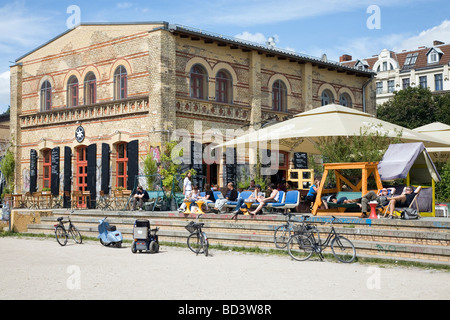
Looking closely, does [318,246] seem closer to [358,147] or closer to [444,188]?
[358,147]

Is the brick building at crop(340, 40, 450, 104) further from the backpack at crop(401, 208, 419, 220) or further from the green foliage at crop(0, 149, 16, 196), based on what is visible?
the backpack at crop(401, 208, 419, 220)

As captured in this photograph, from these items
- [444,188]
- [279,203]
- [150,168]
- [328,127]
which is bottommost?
[279,203]

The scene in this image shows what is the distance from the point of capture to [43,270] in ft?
34.8

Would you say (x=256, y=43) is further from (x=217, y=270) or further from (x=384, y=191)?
(x=217, y=270)

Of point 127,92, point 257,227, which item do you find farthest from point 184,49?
point 257,227

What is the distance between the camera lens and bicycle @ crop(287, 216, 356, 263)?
37.2ft

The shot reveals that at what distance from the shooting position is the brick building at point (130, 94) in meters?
22.5

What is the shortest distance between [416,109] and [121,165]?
3197cm

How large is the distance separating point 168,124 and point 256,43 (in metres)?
6.53

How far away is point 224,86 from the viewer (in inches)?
977

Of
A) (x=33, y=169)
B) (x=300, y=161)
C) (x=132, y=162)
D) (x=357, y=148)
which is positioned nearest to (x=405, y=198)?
(x=357, y=148)

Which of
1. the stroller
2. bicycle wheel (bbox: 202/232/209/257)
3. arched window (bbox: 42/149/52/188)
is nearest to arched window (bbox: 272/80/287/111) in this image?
arched window (bbox: 42/149/52/188)

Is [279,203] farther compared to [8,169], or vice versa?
[8,169]

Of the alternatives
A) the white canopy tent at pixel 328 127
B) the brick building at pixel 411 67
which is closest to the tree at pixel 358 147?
the white canopy tent at pixel 328 127
